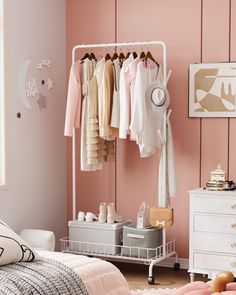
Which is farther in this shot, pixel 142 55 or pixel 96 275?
pixel 142 55

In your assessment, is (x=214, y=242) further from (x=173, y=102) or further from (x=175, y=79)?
(x=175, y=79)

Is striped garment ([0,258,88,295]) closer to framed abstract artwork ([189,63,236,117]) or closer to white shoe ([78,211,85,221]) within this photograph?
white shoe ([78,211,85,221])

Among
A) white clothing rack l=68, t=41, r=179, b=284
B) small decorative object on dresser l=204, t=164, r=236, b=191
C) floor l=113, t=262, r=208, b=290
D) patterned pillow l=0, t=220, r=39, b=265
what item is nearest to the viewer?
patterned pillow l=0, t=220, r=39, b=265

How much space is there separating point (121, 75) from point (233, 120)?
105cm

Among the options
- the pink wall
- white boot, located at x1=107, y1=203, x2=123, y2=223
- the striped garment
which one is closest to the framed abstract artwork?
the pink wall

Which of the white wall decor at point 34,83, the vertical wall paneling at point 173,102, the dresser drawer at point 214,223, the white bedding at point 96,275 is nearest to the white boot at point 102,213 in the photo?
the vertical wall paneling at point 173,102

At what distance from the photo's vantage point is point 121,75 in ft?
17.7

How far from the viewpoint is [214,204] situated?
16.4ft

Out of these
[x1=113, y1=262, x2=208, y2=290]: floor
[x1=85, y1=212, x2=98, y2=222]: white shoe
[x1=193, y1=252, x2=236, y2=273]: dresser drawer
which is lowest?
[x1=113, y1=262, x2=208, y2=290]: floor

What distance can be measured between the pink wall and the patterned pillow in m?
2.45

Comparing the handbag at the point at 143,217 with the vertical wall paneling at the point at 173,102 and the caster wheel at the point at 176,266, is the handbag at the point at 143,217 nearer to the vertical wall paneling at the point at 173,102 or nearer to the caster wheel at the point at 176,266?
the vertical wall paneling at the point at 173,102

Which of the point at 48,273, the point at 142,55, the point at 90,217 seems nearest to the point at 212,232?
the point at 90,217

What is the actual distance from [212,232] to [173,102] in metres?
1.32

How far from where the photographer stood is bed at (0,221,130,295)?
3.14 meters
